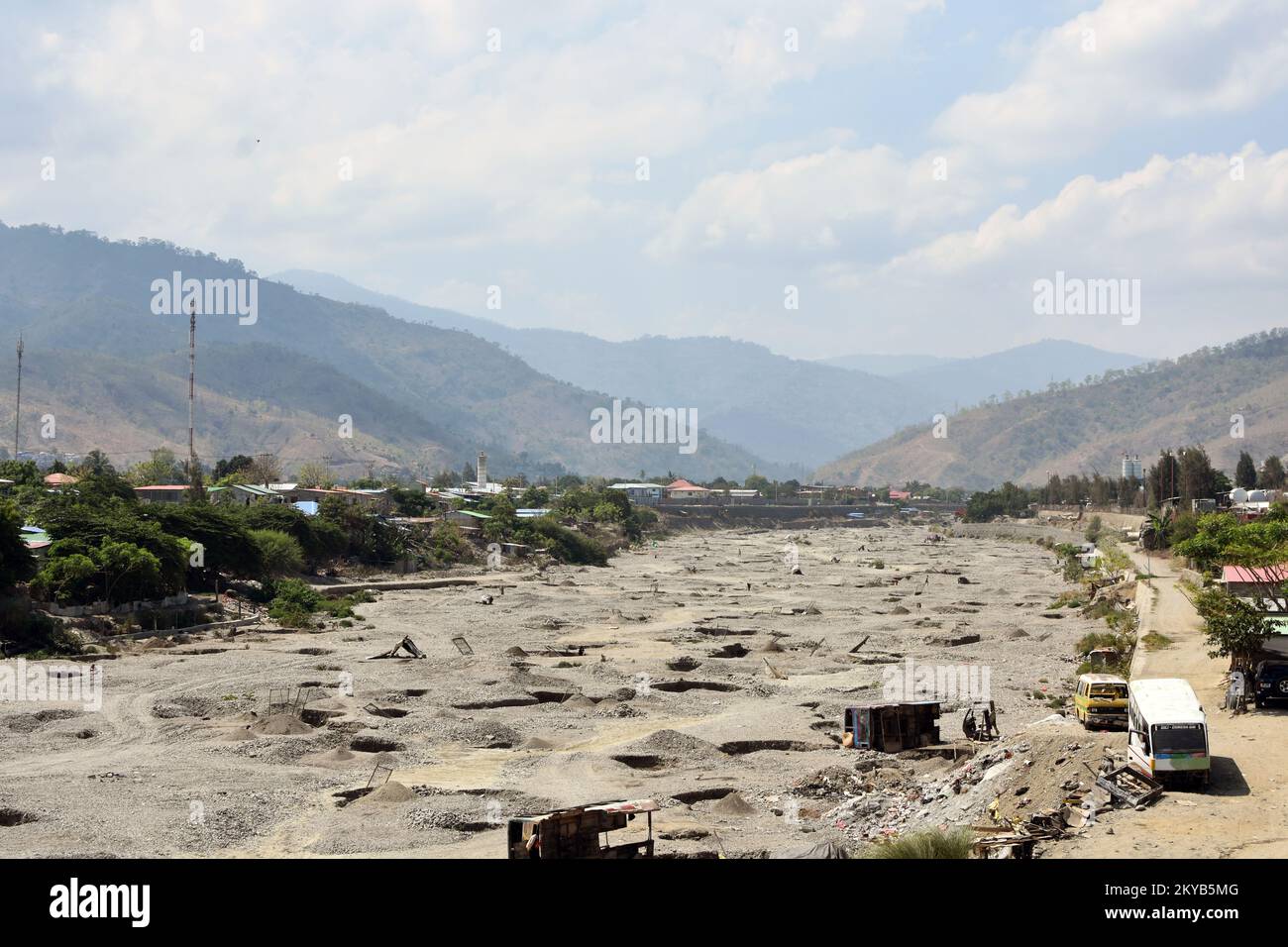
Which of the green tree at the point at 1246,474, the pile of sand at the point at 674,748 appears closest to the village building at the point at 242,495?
the pile of sand at the point at 674,748

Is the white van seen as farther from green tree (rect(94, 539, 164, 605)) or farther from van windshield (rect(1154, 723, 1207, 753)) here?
green tree (rect(94, 539, 164, 605))

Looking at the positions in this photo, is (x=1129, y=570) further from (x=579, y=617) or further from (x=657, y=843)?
(x=657, y=843)

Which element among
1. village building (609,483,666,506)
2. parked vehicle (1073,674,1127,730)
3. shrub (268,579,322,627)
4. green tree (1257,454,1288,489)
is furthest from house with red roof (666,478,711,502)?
parked vehicle (1073,674,1127,730)

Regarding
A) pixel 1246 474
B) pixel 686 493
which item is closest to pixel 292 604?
pixel 1246 474

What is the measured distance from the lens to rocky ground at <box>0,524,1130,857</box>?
21016 millimetres

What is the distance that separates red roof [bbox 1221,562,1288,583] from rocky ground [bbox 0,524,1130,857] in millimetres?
5757

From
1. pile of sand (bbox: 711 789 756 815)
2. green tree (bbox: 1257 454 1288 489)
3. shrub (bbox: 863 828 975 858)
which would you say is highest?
green tree (bbox: 1257 454 1288 489)

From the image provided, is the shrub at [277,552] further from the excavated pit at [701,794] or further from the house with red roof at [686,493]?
the house with red roof at [686,493]

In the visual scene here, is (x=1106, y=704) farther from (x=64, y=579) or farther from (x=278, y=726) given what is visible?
(x=64, y=579)

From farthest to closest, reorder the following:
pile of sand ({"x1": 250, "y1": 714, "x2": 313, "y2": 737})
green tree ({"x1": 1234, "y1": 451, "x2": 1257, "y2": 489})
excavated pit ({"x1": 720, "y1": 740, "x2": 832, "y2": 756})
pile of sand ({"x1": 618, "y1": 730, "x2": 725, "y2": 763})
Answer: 1. green tree ({"x1": 1234, "y1": 451, "x2": 1257, "y2": 489})
2. pile of sand ({"x1": 250, "y1": 714, "x2": 313, "y2": 737})
3. excavated pit ({"x1": 720, "y1": 740, "x2": 832, "y2": 756})
4. pile of sand ({"x1": 618, "y1": 730, "x2": 725, "y2": 763})

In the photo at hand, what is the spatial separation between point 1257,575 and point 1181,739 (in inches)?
746

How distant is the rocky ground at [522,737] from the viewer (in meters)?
21.0
